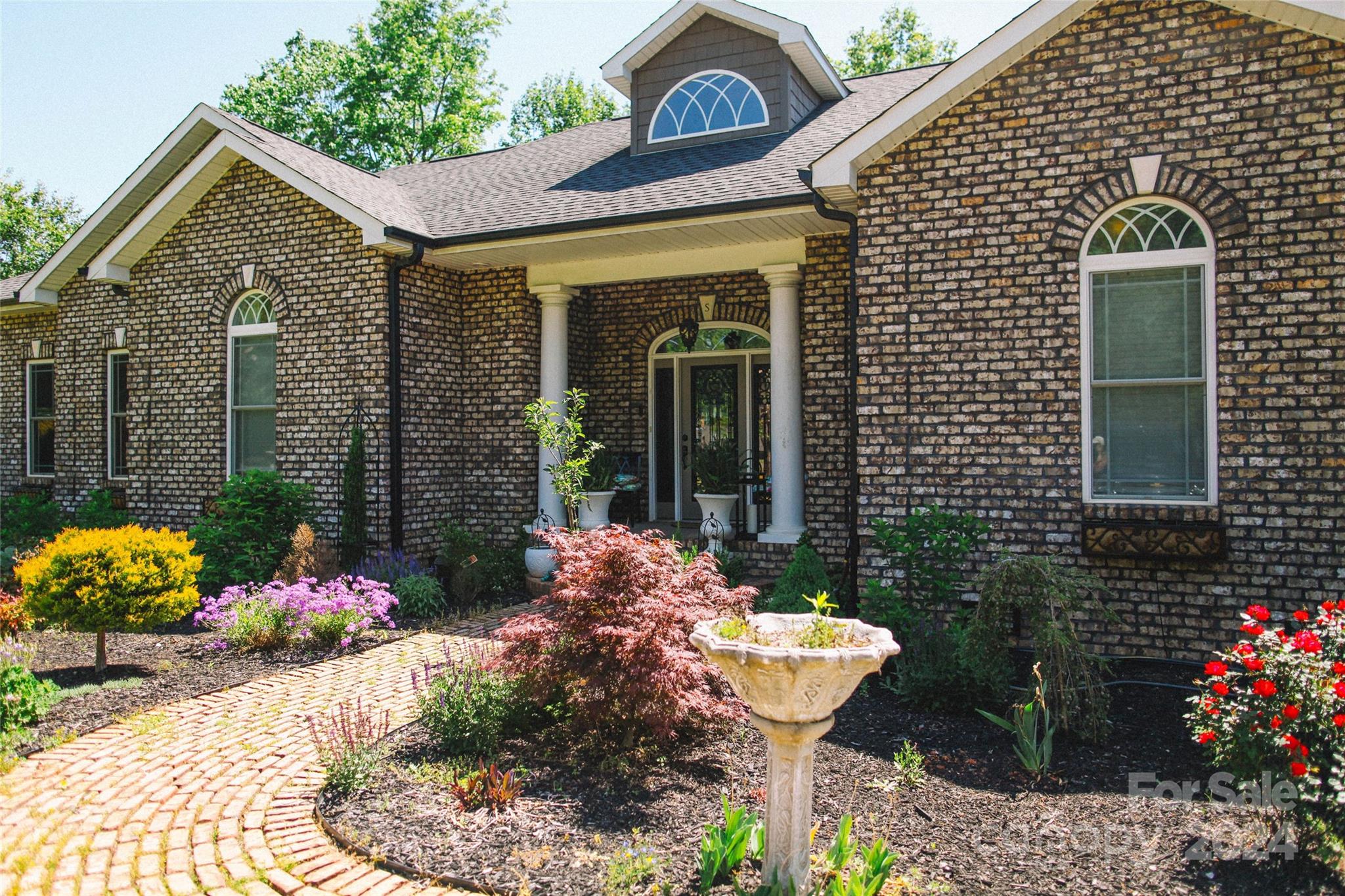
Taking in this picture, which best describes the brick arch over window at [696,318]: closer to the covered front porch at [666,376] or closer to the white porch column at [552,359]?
the covered front porch at [666,376]

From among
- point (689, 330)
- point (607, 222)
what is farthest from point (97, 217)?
Answer: point (689, 330)

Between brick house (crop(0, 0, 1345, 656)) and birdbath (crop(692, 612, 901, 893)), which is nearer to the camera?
birdbath (crop(692, 612, 901, 893))

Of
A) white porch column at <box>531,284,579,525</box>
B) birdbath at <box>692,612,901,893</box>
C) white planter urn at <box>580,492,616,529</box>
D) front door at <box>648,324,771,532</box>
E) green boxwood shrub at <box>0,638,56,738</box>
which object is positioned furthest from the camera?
front door at <box>648,324,771,532</box>

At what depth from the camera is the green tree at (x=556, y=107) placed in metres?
30.2

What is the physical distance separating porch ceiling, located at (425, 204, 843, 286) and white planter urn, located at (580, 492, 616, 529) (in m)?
2.55

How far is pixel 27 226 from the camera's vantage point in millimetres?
27438

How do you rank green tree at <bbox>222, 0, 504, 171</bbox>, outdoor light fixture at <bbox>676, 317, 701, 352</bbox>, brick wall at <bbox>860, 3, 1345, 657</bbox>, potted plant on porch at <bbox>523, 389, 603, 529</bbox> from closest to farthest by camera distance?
brick wall at <bbox>860, 3, 1345, 657</bbox> < potted plant on porch at <bbox>523, 389, 603, 529</bbox> < outdoor light fixture at <bbox>676, 317, 701, 352</bbox> < green tree at <bbox>222, 0, 504, 171</bbox>

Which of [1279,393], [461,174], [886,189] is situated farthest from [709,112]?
[1279,393]

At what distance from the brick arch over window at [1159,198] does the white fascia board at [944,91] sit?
4.00ft

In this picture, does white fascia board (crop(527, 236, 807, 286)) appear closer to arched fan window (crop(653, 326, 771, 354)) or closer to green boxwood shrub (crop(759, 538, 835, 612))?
arched fan window (crop(653, 326, 771, 354))

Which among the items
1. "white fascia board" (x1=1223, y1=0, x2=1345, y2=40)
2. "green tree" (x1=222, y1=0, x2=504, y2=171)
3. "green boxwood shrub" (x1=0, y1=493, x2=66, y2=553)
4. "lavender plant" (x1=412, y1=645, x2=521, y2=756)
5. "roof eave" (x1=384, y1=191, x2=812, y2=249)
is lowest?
"lavender plant" (x1=412, y1=645, x2=521, y2=756)

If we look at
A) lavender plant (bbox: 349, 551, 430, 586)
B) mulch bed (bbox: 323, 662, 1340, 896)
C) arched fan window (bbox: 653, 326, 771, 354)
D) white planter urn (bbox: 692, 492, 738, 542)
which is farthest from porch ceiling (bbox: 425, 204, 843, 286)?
mulch bed (bbox: 323, 662, 1340, 896)

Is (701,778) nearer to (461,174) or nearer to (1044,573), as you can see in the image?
(1044,573)

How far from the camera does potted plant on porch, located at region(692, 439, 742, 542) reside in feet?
30.9
